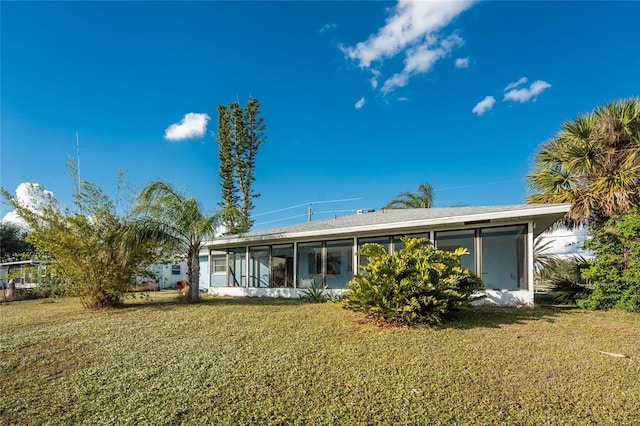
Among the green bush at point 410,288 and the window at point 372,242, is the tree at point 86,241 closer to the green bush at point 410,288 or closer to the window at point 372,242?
the window at point 372,242

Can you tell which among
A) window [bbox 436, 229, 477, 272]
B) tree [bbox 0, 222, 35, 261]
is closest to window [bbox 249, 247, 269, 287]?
window [bbox 436, 229, 477, 272]

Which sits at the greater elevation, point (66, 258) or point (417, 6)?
point (417, 6)

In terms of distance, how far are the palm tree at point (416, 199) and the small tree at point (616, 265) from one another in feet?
43.4

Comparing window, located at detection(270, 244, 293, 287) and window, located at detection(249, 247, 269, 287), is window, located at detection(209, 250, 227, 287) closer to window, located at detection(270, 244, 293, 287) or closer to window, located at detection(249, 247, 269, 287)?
window, located at detection(249, 247, 269, 287)

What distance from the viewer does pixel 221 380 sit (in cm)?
403

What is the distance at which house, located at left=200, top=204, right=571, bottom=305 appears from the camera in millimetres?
8922

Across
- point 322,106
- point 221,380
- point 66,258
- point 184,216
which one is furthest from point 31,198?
point 322,106

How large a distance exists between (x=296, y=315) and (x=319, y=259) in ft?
13.9

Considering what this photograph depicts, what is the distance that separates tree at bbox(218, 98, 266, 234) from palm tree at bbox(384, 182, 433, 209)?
1023cm

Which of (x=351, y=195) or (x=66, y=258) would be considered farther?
(x=351, y=195)

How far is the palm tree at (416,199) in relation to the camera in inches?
860

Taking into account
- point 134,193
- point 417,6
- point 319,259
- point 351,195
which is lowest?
point 319,259

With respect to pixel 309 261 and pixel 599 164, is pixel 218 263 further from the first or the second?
pixel 599 164

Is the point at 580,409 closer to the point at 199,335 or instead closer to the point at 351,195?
the point at 199,335
